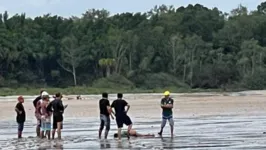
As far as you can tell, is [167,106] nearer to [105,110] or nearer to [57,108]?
[105,110]

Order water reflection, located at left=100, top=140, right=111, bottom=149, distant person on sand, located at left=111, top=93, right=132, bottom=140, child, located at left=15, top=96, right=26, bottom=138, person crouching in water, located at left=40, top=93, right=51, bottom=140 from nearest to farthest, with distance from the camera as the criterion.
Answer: water reflection, located at left=100, top=140, right=111, bottom=149 < distant person on sand, located at left=111, top=93, right=132, bottom=140 < person crouching in water, located at left=40, top=93, right=51, bottom=140 < child, located at left=15, top=96, right=26, bottom=138

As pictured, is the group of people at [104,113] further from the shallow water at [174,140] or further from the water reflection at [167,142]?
the water reflection at [167,142]

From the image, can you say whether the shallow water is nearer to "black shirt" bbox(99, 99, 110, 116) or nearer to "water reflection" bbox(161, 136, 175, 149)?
"water reflection" bbox(161, 136, 175, 149)

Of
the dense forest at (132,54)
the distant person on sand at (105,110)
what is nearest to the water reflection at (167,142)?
the distant person on sand at (105,110)

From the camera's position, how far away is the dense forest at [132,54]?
106500 millimetres

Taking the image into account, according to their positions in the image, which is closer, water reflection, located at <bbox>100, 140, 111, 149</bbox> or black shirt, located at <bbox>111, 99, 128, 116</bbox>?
water reflection, located at <bbox>100, 140, 111, 149</bbox>

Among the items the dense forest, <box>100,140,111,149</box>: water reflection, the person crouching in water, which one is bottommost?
<box>100,140,111,149</box>: water reflection

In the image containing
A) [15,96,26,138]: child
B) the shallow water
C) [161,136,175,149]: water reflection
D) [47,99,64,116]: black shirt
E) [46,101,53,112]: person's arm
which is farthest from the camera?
[15,96,26,138]: child

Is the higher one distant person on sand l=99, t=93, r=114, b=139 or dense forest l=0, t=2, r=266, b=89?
dense forest l=0, t=2, r=266, b=89

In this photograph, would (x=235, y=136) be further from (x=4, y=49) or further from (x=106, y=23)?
(x=106, y=23)

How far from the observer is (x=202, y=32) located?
12231 centimetres

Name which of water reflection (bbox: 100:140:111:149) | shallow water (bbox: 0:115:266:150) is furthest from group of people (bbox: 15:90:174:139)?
water reflection (bbox: 100:140:111:149)

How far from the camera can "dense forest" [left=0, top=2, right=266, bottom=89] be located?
106 metres

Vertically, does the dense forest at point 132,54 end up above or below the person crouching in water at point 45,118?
above
